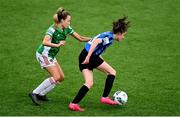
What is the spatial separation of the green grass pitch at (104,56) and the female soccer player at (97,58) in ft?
0.73

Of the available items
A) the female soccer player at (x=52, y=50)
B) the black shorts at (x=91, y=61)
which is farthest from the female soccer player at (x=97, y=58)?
the female soccer player at (x=52, y=50)

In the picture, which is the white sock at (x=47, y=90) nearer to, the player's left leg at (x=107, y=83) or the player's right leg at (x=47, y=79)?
the player's right leg at (x=47, y=79)

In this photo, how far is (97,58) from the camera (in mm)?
9031

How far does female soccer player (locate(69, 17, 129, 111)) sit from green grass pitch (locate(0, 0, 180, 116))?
0.73 ft

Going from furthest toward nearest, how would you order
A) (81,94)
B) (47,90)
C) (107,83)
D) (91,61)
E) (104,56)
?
1. (104,56)
2. (47,90)
3. (107,83)
4. (91,61)
5. (81,94)

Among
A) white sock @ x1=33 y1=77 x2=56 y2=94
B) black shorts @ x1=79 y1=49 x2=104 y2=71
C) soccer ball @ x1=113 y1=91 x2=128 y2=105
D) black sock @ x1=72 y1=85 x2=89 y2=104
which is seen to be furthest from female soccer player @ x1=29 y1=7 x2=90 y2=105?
soccer ball @ x1=113 y1=91 x2=128 y2=105

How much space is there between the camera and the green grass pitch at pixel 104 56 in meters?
9.11

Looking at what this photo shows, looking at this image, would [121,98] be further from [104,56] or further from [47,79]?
[104,56]

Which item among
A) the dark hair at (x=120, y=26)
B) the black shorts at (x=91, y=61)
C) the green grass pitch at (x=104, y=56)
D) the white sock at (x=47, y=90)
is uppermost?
the dark hair at (x=120, y=26)

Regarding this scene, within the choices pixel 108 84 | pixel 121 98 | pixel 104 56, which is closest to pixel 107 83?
pixel 108 84

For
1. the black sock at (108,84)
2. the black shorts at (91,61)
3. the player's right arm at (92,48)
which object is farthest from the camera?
the black sock at (108,84)

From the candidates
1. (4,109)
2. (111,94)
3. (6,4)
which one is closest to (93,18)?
(6,4)

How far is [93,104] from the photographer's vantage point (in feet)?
30.2

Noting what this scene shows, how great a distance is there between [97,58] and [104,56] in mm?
3024
